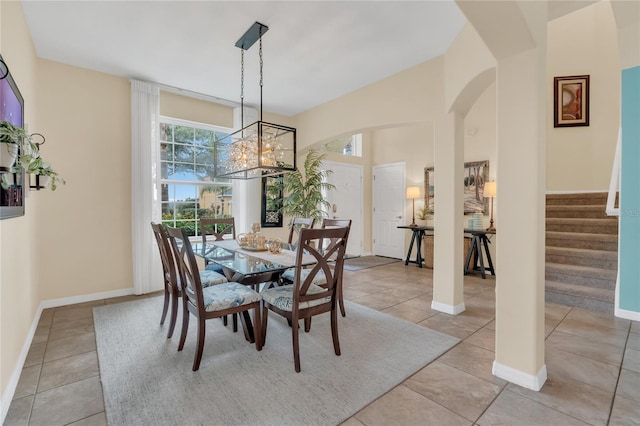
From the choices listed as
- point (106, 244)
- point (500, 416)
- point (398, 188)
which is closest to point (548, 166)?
point (398, 188)

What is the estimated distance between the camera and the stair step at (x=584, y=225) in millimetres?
3961

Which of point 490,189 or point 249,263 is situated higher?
point 490,189

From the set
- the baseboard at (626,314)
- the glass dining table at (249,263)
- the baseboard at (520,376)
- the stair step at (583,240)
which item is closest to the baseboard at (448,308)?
the baseboard at (520,376)

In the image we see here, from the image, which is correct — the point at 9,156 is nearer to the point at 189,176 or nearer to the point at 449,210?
the point at 189,176

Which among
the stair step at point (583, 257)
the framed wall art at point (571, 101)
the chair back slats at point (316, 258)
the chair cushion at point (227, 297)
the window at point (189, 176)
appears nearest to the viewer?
the chair back slats at point (316, 258)

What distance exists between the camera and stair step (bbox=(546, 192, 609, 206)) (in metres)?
4.65

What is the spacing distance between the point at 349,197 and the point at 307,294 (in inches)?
176

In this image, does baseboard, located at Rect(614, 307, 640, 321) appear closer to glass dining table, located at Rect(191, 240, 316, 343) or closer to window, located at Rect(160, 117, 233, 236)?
glass dining table, located at Rect(191, 240, 316, 343)

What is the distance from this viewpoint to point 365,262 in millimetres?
5984

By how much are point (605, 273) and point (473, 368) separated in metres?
2.65

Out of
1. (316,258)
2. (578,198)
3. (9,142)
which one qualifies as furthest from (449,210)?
(9,142)

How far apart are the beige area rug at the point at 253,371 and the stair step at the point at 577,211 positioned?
11.5 feet

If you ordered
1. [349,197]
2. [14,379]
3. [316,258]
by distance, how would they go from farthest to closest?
[349,197] < [316,258] < [14,379]

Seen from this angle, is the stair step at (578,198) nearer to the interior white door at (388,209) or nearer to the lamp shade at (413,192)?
the lamp shade at (413,192)
